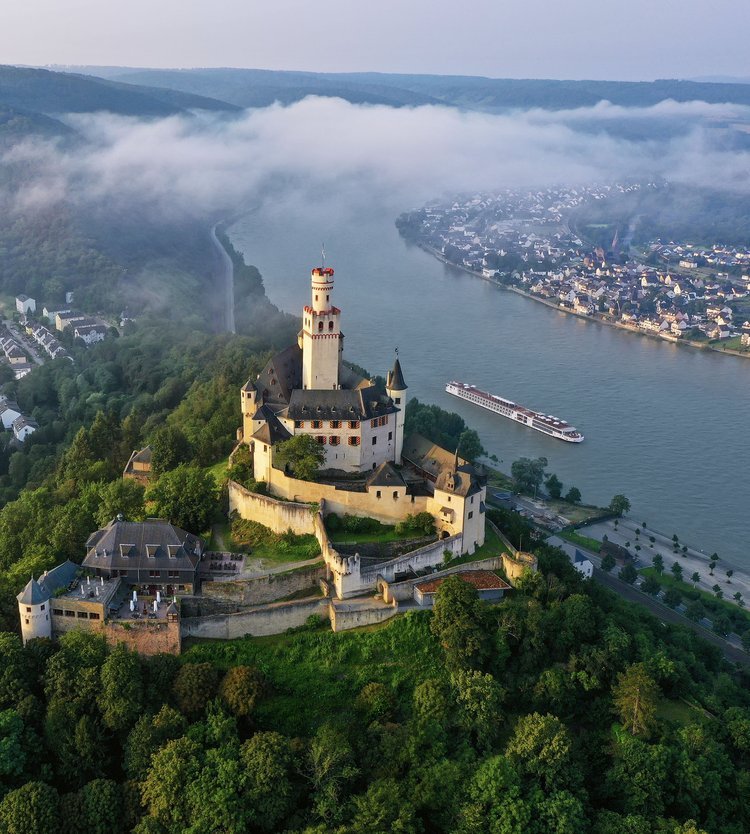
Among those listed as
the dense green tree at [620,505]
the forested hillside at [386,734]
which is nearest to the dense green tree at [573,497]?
the dense green tree at [620,505]

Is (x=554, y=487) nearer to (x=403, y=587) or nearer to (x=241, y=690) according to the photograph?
(x=403, y=587)

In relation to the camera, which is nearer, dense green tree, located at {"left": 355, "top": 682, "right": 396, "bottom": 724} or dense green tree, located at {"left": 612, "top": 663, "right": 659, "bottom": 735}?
dense green tree, located at {"left": 355, "top": 682, "right": 396, "bottom": 724}

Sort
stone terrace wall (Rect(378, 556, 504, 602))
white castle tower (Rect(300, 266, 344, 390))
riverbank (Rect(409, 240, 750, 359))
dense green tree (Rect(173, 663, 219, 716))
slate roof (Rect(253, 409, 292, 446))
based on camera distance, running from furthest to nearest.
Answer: riverbank (Rect(409, 240, 750, 359)), white castle tower (Rect(300, 266, 344, 390)), slate roof (Rect(253, 409, 292, 446)), stone terrace wall (Rect(378, 556, 504, 602)), dense green tree (Rect(173, 663, 219, 716))

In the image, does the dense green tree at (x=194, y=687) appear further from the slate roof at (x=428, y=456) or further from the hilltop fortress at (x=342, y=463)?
the slate roof at (x=428, y=456)

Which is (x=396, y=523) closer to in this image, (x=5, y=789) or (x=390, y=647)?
(x=390, y=647)

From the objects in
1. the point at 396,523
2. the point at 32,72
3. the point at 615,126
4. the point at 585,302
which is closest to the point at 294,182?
the point at 32,72

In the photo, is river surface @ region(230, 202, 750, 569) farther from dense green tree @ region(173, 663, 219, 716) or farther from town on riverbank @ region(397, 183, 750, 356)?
dense green tree @ region(173, 663, 219, 716)

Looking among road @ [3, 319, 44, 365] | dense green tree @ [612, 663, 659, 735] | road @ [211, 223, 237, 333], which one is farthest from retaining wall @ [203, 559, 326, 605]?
road @ [3, 319, 44, 365]
